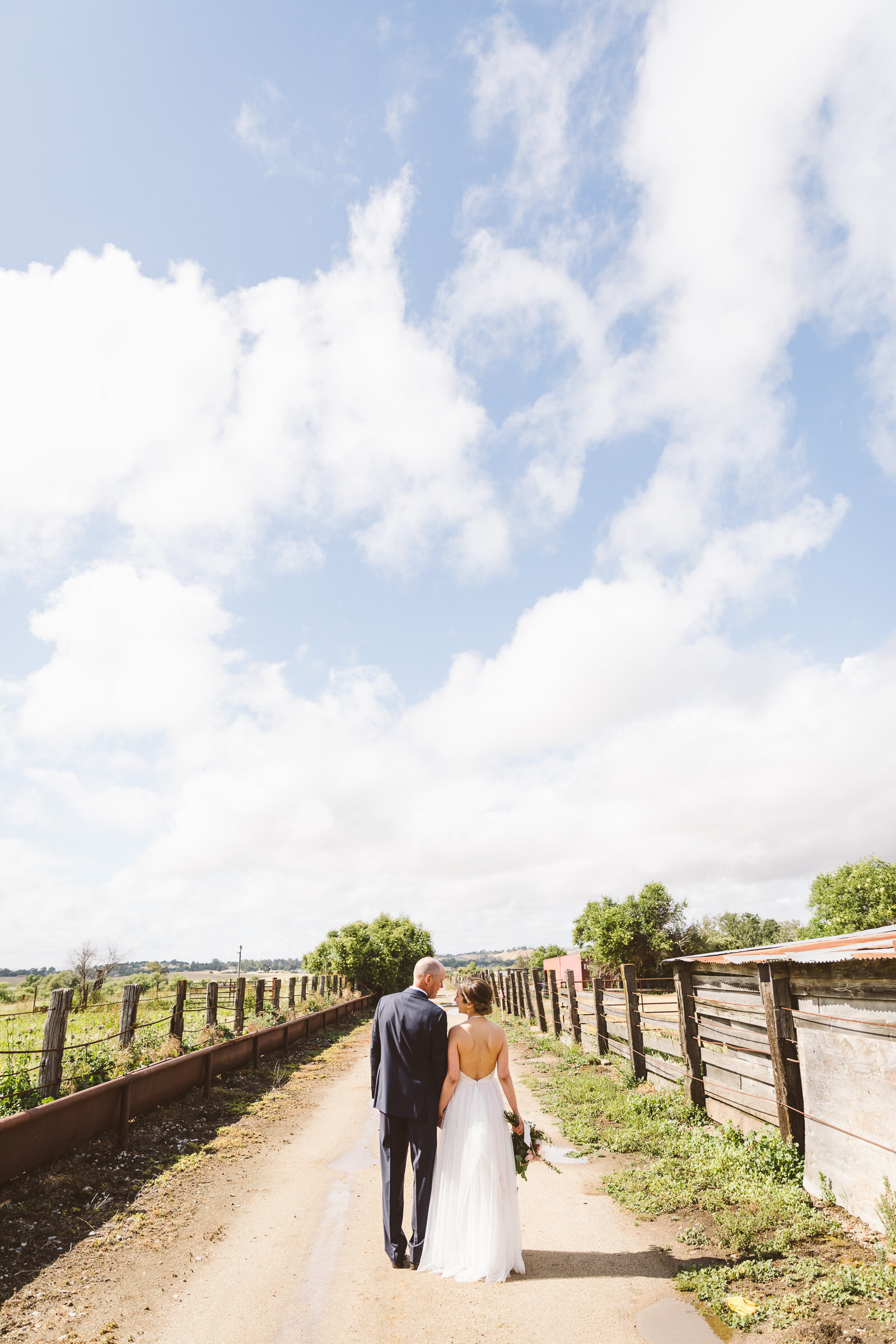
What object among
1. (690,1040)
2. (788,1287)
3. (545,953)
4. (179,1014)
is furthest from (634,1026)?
(545,953)

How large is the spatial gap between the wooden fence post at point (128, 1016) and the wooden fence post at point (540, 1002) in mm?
11787

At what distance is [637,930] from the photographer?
4891cm

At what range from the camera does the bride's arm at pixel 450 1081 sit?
199 inches

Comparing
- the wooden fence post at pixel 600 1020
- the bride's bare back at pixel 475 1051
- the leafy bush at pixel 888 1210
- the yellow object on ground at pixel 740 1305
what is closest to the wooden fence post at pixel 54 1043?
the bride's bare back at pixel 475 1051

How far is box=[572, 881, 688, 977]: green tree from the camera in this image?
1887 inches

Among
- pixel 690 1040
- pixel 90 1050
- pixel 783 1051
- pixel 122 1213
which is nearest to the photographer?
pixel 122 1213

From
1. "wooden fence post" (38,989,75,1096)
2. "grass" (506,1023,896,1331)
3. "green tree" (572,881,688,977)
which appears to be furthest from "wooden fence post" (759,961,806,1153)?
"green tree" (572,881,688,977)

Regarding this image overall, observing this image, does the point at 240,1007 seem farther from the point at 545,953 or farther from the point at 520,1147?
→ the point at 545,953

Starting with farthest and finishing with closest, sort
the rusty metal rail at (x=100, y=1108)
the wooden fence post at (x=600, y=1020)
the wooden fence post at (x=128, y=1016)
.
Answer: the wooden fence post at (x=600, y=1020) → the wooden fence post at (x=128, y=1016) → the rusty metal rail at (x=100, y=1108)

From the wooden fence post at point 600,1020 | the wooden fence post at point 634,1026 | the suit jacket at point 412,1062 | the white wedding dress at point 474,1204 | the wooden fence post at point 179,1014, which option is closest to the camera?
the white wedding dress at point 474,1204

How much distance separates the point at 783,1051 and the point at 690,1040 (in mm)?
2569

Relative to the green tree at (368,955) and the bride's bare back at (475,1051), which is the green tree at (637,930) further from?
the bride's bare back at (475,1051)

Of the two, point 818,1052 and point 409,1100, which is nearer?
point 409,1100

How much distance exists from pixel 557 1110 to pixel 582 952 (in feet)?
152
